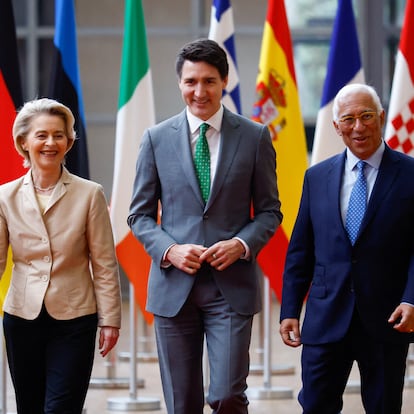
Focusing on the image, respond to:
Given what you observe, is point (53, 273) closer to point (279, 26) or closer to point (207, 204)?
point (207, 204)

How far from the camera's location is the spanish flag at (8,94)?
6242 mm

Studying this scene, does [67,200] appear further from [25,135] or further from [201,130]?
[201,130]

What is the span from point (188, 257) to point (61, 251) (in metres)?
0.49

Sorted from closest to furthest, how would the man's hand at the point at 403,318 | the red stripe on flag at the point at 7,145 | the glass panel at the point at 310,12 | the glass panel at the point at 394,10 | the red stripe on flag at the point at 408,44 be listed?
the man's hand at the point at 403,318, the red stripe on flag at the point at 7,145, the red stripe on flag at the point at 408,44, the glass panel at the point at 394,10, the glass panel at the point at 310,12

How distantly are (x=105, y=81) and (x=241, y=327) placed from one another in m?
10.1

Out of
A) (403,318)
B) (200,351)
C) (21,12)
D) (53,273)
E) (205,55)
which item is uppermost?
(21,12)

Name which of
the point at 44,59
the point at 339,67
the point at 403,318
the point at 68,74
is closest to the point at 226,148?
the point at 403,318

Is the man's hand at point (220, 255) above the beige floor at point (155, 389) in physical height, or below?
above

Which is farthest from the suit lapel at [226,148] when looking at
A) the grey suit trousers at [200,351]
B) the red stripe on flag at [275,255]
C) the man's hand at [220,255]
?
the red stripe on flag at [275,255]

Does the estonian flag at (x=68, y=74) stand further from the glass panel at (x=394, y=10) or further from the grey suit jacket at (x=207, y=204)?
the glass panel at (x=394, y=10)

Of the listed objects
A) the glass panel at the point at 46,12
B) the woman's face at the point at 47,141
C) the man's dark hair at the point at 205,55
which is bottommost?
the woman's face at the point at 47,141

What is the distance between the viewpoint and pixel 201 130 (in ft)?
14.6

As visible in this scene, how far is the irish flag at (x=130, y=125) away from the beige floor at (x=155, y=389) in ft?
1.88

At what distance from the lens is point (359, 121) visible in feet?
13.8
